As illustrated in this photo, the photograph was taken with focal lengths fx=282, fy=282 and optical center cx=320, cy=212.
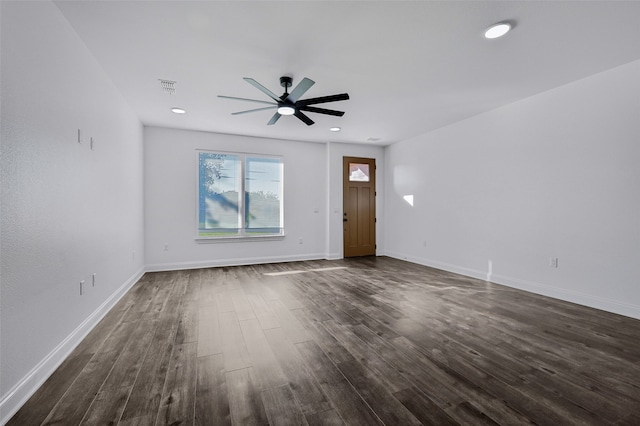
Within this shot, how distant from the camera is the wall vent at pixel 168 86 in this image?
136 inches

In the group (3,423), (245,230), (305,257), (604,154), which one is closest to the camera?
(3,423)

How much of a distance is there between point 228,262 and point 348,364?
430 centimetres

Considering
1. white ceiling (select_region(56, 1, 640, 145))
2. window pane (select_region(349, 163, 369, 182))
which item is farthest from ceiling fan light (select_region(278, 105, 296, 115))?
window pane (select_region(349, 163, 369, 182))

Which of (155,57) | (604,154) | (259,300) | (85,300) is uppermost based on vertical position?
(155,57)

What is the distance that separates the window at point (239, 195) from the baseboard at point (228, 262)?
0.52m

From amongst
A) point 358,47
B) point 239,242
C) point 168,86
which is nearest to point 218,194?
point 239,242

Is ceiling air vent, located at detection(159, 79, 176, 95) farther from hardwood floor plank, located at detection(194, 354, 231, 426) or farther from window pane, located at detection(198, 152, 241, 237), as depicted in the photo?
hardwood floor plank, located at detection(194, 354, 231, 426)

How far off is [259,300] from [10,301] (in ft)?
7.59

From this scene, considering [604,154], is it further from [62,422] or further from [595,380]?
[62,422]

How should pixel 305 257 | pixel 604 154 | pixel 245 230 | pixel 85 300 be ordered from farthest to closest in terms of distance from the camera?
pixel 305 257, pixel 245 230, pixel 604 154, pixel 85 300

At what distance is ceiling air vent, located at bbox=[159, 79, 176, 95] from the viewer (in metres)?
3.47

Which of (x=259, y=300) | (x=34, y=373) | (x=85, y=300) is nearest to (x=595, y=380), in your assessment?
(x=259, y=300)

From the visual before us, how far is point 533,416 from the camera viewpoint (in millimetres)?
1573

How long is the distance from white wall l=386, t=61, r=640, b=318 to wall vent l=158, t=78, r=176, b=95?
468 cm
